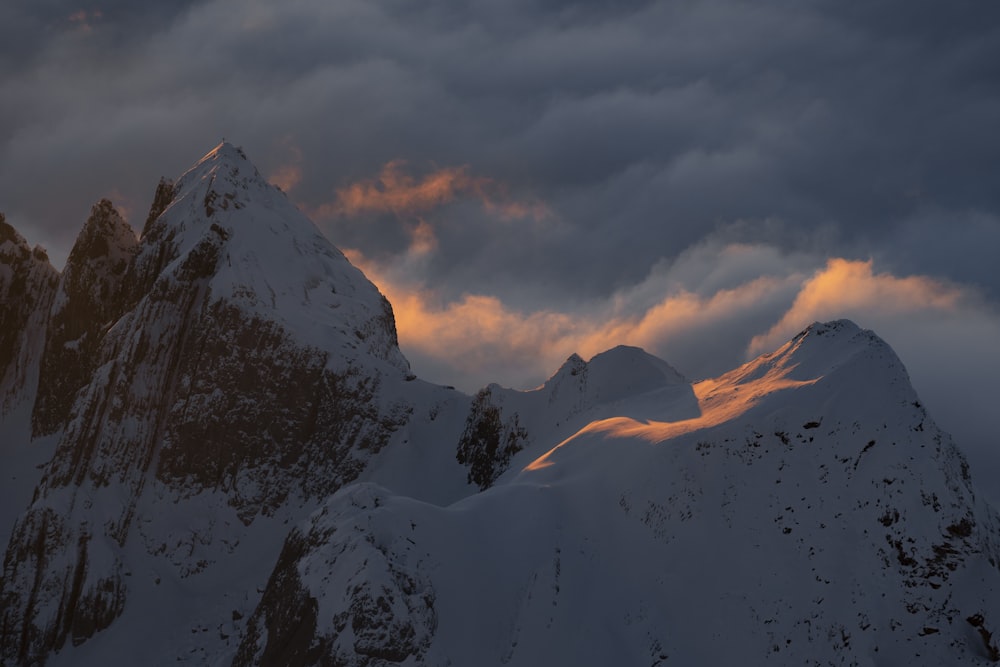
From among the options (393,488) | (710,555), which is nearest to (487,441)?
(393,488)

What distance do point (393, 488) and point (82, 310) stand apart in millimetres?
37410

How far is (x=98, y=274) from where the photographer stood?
93188 mm

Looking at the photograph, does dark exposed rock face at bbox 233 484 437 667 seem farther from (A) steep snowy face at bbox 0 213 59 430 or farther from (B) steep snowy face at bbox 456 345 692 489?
(A) steep snowy face at bbox 0 213 59 430

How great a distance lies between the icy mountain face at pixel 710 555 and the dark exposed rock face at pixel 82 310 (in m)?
47.6

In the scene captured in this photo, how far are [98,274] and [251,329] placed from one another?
2465 centimetres

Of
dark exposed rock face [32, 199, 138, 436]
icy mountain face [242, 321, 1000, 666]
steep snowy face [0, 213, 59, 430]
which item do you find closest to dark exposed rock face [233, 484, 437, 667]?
icy mountain face [242, 321, 1000, 666]

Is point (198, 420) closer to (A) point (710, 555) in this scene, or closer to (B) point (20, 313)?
(B) point (20, 313)

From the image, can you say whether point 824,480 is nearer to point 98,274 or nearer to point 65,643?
point 65,643

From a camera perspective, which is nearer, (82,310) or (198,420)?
(198,420)

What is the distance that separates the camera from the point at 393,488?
7425 centimetres

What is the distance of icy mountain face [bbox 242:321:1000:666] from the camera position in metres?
40.7

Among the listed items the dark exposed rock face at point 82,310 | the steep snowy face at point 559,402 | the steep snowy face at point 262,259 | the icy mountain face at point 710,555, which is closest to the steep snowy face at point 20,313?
the dark exposed rock face at point 82,310

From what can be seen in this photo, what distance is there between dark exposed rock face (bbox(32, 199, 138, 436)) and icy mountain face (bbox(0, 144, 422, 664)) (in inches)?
46.3

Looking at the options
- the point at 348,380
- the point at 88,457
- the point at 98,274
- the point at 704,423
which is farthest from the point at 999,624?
the point at 98,274
